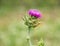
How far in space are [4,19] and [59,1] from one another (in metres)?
2.60

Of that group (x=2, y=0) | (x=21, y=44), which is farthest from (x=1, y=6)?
(x=21, y=44)

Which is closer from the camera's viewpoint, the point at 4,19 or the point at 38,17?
the point at 38,17

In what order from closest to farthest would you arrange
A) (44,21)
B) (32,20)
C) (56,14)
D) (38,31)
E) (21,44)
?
1. (32,20)
2. (21,44)
3. (38,31)
4. (44,21)
5. (56,14)

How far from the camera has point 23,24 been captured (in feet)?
22.3

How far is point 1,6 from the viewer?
1040 centimetres

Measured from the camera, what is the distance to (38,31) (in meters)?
7.21

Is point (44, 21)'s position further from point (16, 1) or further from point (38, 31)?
point (16, 1)

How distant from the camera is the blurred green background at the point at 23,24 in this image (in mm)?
6196

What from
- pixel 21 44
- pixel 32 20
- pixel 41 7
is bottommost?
pixel 41 7

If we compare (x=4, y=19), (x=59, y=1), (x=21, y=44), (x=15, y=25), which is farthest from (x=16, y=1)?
(x=21, y=44)

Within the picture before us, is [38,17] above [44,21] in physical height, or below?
above

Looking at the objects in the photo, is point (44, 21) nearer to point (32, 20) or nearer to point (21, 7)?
point (21, 7)

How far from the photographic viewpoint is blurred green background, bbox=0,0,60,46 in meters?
→ 6.20

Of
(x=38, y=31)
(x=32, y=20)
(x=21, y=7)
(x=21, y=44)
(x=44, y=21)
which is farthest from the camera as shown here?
(x=21, y=7)
